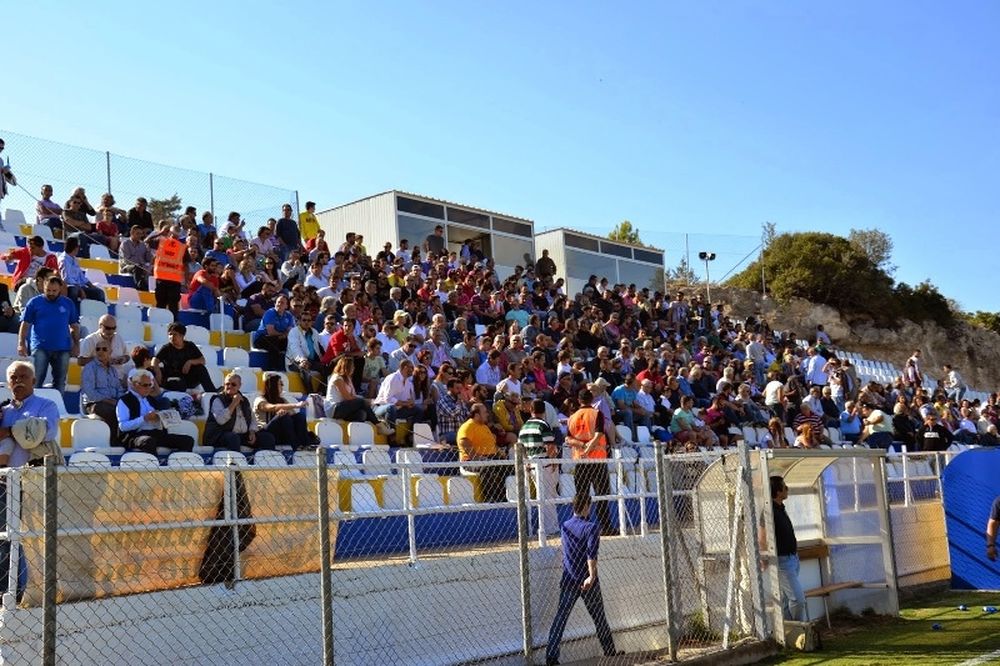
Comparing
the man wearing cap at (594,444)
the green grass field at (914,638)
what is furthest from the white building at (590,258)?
the green grass field at (914,638)

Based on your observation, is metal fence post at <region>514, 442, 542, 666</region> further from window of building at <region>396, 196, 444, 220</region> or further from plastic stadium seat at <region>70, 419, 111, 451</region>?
window of building at <region>396, 196, 444, 220</region>

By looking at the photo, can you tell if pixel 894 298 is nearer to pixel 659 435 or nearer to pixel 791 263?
pixel 791 263

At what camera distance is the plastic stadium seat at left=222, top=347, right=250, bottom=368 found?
1341 cm

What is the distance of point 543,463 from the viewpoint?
28.3ft

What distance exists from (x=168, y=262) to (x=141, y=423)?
4.93 metres

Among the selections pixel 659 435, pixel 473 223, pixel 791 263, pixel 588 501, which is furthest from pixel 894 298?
pixel 588 501

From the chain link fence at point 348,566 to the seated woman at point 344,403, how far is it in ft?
4.62

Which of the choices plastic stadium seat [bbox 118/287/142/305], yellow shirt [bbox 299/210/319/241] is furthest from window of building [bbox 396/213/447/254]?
plastic stadium seat [bbox 118/287/142/305]

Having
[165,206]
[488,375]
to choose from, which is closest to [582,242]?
[165,206]

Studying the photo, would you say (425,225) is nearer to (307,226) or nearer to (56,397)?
(307,226)

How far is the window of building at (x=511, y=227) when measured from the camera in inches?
1188

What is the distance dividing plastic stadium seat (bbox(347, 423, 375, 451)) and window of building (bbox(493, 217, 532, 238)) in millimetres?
18291

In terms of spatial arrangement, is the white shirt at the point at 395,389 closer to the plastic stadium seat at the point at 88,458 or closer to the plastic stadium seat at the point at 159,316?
the plastic stadium seat at the point at 159,316

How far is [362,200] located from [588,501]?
65.4ft
